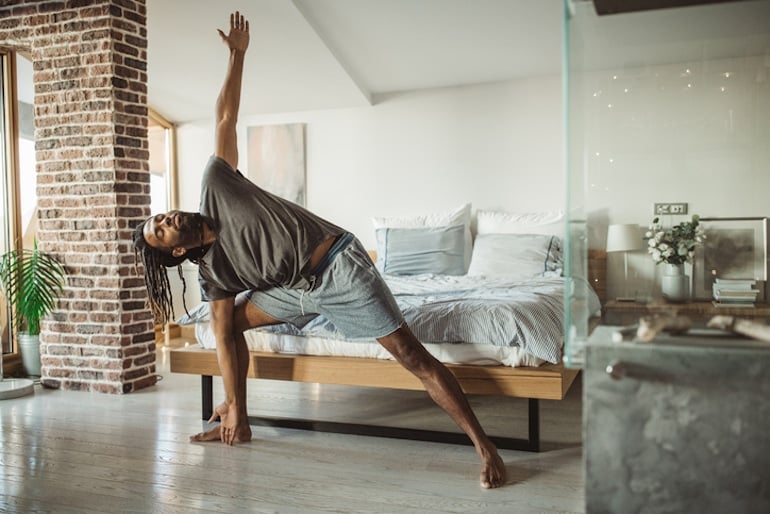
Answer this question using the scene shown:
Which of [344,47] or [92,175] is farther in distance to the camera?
[344,47]

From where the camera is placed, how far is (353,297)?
112 inches

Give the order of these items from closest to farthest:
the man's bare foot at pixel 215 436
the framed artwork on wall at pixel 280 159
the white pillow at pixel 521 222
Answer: the man's bare foot at pixel 215 436, the white pillow at pixel 521 222, the framed artwork on wall at pixel 280 159

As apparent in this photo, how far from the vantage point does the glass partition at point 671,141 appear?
5.32 feet

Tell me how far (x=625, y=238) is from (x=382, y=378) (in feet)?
4.94

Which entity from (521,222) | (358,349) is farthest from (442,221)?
(358,349)

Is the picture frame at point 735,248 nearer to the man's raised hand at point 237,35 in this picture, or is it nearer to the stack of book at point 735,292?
the stack of book at point 735,292

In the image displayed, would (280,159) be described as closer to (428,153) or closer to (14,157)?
(428,153)

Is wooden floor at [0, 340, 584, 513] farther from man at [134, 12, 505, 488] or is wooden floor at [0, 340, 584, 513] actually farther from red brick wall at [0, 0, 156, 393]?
red brick wall at [0, 0, 156, 393]

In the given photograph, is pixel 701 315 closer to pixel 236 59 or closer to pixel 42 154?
pixel 236 59

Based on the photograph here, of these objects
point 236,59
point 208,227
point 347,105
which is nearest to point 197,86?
point 347,105

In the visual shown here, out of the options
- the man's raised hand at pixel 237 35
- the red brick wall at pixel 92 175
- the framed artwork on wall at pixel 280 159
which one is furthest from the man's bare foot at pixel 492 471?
the framed artwork on wall at pixel 280 159

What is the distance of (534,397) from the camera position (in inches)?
112

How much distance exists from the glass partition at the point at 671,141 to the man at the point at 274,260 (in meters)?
1.11

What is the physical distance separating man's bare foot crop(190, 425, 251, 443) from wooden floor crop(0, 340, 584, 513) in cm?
5
